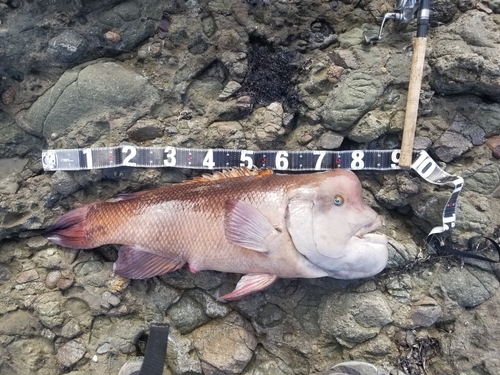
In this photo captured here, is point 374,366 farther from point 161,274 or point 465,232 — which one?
point 161,274

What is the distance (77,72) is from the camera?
12.7ft

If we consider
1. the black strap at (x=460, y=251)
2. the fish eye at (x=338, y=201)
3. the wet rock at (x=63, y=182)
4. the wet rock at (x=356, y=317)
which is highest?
the fish eye at (x=338, y=201)

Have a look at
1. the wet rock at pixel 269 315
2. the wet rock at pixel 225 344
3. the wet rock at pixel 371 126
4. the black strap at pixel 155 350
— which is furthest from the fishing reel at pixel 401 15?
the black strap at pixel 155 350

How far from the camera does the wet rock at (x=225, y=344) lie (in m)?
3.59

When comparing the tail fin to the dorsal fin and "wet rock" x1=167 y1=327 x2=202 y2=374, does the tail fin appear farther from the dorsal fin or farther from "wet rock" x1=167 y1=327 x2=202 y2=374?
"wet rock" x1=167 y1=327 x2=202 y2=374

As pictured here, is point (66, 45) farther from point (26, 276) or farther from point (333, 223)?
point (333, 223)


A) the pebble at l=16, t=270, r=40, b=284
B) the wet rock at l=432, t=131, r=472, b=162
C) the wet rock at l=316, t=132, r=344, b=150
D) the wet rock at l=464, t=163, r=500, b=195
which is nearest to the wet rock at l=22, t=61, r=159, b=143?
the pebble at l=16, t=270, r=40, b=284

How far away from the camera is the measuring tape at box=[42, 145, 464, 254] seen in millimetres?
3824

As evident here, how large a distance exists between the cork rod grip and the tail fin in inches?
114

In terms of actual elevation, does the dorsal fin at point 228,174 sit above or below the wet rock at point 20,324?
above

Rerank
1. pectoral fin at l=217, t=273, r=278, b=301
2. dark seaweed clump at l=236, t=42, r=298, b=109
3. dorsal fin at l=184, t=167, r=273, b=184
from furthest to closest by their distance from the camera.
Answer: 1. dark seaweed clump at l=236, t=42, r=298, b=109
2. dorsal fin at l=184, t=167, r=273, b=184
3. pectoral fin at l=217, t=273, r=278, b=301

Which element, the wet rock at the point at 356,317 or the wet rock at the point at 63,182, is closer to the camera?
the wet rock at the point at 356,317

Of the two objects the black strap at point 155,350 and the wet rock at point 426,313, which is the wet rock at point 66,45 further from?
the wet rock at point 426,313

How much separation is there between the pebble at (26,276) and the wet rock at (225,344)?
1.57 metres
